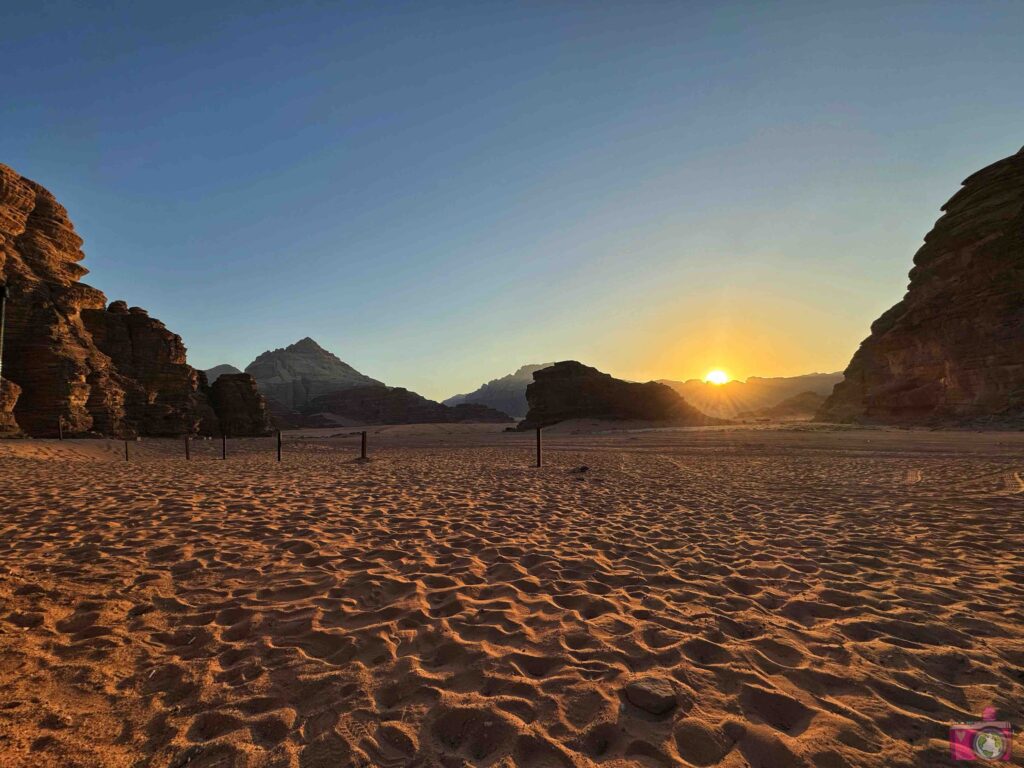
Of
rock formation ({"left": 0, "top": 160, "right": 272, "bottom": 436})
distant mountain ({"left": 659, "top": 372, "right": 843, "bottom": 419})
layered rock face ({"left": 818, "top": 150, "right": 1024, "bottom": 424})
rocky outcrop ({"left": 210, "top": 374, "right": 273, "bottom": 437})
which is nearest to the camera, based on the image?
rock formation ({"left": 0, "top": 160, "right": 272, "bottom": 436})

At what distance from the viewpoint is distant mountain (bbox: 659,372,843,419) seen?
153 meters

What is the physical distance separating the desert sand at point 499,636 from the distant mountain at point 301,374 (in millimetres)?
137116

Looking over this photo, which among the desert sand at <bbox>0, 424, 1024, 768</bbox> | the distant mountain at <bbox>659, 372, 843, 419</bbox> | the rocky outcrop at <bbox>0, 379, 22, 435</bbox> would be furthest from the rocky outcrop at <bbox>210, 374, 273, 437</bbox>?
the distant mountain at <bbox>659, 372, 843, 419</bbox>

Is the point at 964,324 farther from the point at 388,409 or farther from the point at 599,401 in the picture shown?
the point at 388,409

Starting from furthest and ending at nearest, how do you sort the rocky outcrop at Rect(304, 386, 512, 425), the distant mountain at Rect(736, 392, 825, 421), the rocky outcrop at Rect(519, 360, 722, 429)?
the rocky outcrop at Rect(304, 386, 512, 425) → the distant mountain at Rect(736, 392, 825, 421) → the rocky outcrop at Rect(519, 360, 722, 429)

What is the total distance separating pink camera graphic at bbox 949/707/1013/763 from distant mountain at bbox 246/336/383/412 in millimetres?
142136

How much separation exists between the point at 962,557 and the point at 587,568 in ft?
16.0

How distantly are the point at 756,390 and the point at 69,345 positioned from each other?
628ft

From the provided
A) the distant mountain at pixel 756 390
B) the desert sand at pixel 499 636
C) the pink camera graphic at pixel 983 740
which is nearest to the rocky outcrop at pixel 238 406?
the desert sand at pixel 499 636

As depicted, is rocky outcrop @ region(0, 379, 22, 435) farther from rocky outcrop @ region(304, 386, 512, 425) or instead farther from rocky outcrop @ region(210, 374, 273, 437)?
rocky outcrop @ region(304, 386, 512, 425)

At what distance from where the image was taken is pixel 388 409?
108 meters

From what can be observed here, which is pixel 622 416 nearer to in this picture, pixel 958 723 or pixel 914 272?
pixel 914 272

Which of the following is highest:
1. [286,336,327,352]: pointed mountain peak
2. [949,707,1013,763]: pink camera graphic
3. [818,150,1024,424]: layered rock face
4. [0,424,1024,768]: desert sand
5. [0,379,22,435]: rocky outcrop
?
[286,336,327,352]: pointed mountain peak

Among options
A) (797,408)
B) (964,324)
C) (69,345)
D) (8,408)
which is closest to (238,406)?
(69,345)
